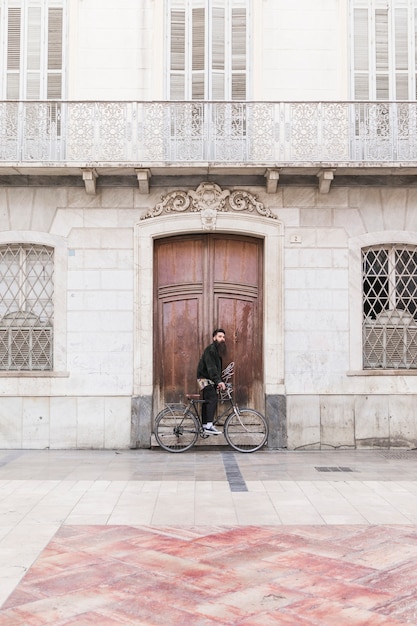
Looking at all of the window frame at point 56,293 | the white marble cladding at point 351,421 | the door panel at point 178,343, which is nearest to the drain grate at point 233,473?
the white marble cladding at point 351,421

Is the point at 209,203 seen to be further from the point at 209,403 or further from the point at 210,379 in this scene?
the point at 209,403

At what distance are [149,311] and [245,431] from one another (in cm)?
252

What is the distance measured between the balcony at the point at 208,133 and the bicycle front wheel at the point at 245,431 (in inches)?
156

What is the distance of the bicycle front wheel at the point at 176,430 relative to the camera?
1126cm

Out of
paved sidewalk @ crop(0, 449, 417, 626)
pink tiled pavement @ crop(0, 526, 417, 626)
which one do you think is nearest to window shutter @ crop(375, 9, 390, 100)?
paved sidewalk @ crop(0, 449, 417, 626)

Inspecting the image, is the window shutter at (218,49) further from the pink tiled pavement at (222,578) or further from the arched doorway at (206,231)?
the pink tiled pavement at (222,578)

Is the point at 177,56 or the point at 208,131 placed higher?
the point at 177,56

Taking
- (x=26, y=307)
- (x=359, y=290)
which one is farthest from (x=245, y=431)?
(x=26, y=307)

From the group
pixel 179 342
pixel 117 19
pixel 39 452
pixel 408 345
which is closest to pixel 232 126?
pixel 117 19

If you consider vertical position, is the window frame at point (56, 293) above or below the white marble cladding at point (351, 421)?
above

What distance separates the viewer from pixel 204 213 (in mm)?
11727

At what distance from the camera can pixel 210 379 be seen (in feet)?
37.2

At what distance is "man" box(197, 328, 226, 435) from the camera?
443 inches

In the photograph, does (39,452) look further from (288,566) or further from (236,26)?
(236,26)
